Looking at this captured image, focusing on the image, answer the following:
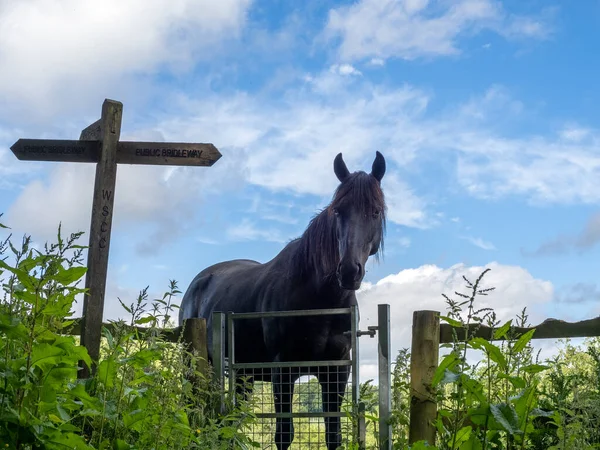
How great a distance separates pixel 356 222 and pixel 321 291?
884 millimetres

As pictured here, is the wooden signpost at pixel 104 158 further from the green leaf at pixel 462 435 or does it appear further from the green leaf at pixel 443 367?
the green leaf at pixel 443 367

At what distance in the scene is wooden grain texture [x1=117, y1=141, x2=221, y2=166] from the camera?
5383 millimetres

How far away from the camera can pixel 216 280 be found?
8.55m

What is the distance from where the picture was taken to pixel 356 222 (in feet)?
20.0

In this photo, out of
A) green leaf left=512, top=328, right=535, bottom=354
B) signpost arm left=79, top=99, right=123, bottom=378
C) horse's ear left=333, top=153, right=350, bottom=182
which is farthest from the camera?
horse's ear left=333, top=153, right=350, bottom=182

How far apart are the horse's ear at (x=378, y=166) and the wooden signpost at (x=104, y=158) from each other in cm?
197

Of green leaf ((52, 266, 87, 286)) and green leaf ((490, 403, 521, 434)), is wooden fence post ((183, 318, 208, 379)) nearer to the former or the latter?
green leaf ((52, 266, 87, 286))

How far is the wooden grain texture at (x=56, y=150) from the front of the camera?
5473 mm

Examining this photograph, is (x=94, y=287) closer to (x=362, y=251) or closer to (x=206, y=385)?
(x=206, y=385)

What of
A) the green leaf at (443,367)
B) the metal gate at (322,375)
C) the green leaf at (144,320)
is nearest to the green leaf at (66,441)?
the green leaf at (144,320)

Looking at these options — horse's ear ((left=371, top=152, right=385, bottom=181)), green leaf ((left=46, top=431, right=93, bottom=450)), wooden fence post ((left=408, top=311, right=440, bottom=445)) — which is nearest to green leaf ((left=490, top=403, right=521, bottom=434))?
green leaf ((left=46, top=431, right=93, bottom=450))

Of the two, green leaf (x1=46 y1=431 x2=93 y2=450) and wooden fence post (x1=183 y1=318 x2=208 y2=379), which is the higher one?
wooden fence post (x1=183 y1=318 x2=208 y2=379)

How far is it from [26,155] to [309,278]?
281 cm

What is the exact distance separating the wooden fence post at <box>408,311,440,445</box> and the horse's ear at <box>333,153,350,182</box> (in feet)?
6.78
